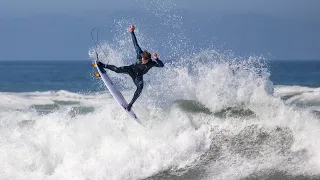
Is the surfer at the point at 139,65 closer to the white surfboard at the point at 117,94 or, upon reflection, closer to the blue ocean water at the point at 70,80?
the white surfboard at the point at 117,94

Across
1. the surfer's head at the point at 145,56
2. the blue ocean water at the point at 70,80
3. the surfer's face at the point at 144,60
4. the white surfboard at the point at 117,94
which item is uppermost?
the surfer's head at the point at 145,56

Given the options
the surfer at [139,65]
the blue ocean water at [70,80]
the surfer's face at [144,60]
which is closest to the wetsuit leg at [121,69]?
the surfer at [139,65]

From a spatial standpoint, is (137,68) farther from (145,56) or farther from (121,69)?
(145,56)

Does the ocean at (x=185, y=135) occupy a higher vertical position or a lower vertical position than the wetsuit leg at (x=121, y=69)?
lower

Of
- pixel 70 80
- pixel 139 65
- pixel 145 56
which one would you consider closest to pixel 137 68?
pixel 139 65

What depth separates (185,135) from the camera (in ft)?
43.1

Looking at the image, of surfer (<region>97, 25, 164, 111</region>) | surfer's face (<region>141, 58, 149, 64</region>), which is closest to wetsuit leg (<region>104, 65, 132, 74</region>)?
surfer (<region>97, 25, 164, 111</region>)

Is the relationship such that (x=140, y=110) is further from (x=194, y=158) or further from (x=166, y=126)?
(x=194, y=158)

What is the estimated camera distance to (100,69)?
13328 millimetres

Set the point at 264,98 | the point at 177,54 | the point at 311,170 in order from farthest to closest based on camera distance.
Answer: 1. the point at 177,54
2. the point at 264,98
3. the point at 311,170

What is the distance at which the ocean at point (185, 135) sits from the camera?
12500mm

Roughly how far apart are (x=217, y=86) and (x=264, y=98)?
1.15 meters

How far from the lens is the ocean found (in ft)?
41.0

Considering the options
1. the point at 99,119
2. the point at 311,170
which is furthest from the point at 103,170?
the point at 311,170
